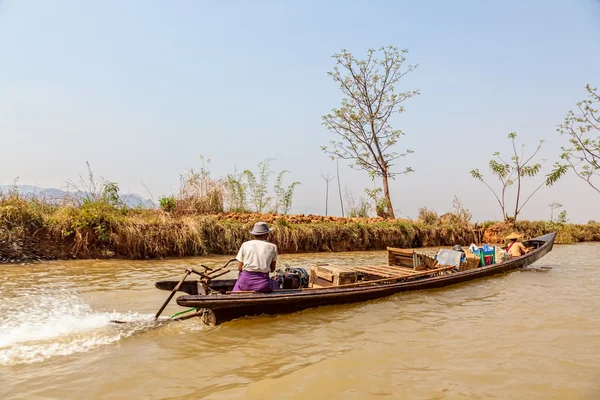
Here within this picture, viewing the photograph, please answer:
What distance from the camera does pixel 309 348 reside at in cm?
436

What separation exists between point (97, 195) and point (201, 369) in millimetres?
9126

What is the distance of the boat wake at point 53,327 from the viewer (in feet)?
13.6

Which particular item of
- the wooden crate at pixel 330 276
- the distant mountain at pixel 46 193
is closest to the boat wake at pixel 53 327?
the wooden crate at pixel 330 276

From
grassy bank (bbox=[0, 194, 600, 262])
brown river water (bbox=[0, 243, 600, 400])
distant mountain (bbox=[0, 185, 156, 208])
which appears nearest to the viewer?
brown river water (bbox=[0, 243, 600, 400])

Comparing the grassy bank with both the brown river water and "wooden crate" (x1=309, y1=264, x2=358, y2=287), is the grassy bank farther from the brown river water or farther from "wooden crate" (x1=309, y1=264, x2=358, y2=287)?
"wooden crate" (x1=309, y1=264, x2=358, y2=287)

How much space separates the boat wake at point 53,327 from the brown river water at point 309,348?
2 cm

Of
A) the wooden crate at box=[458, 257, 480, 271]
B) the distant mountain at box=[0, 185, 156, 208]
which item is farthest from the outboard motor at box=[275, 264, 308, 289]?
the distant mountain at box=[0, 185, 156, 208]

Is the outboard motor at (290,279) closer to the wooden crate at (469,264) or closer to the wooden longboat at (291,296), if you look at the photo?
the wooden longboat at (291,296)

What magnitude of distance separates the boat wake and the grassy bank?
399 cm

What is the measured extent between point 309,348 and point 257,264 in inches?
55.6

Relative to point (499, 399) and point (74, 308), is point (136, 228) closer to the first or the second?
point (74, 308)

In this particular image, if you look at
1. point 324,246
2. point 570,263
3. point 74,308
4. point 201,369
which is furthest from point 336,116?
point 201,369

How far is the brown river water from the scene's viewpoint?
133 inches

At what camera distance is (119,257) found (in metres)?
10.4
